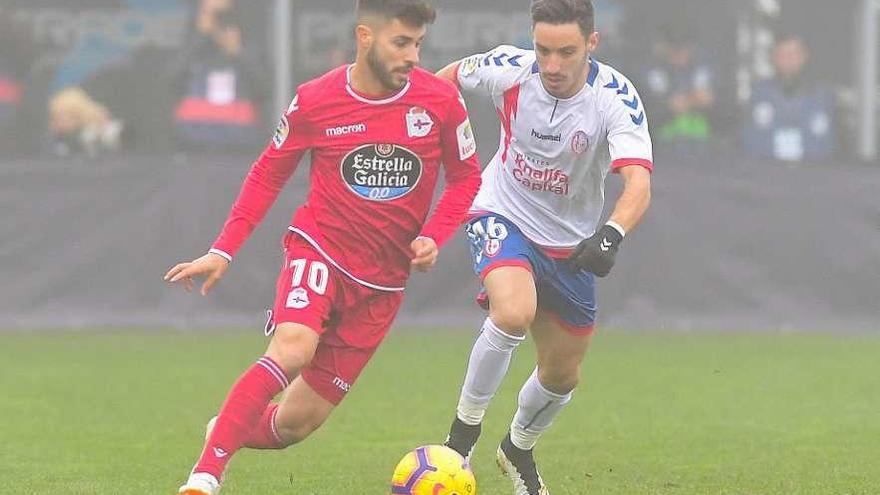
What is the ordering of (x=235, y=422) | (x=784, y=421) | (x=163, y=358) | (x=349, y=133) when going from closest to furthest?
(x=235, y=422) → (x=349, y=133) → (x=784, y=421) → (x=163, y=358)

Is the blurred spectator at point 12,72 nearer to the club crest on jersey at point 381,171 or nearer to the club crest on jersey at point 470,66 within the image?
the club crest on jersey at point 470,66

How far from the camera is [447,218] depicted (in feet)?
22.9

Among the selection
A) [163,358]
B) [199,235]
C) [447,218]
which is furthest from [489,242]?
[199,235]

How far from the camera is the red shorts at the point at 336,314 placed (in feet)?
22.1

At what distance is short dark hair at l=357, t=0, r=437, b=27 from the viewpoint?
670 centimetres

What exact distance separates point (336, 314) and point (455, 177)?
0.74 metres

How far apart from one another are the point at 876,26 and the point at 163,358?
653cm

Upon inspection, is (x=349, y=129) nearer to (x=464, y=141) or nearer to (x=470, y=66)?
(x=464, y=141)

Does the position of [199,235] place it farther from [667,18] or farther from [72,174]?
[667,18]

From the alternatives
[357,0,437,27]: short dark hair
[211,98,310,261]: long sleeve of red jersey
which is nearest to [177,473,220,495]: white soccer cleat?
[211,98,310,261]: long sleeve of red jersey

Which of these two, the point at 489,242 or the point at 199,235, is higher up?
the point at 489,242

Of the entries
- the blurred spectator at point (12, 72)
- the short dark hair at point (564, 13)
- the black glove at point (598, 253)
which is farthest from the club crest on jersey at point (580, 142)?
the blurred spectator at point (12, 72)

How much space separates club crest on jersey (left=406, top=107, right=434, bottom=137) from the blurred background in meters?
7.78

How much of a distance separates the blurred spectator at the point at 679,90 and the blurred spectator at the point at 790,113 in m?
0.41
